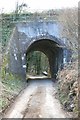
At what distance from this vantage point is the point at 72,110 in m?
12.1

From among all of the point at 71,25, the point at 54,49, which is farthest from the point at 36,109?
the point at 54,49

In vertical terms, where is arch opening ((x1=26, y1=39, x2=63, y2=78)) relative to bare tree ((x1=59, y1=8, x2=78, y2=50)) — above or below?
below

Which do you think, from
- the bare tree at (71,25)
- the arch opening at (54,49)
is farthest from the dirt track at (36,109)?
the arch opening at (54,49)

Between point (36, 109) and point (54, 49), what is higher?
point (54, 49)

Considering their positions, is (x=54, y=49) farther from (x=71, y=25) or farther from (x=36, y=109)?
(x=36, y=109)

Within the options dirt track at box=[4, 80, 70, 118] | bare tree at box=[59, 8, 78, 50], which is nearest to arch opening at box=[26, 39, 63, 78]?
bare tree at box=[59, 8, 78, 50]

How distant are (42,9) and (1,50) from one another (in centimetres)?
801

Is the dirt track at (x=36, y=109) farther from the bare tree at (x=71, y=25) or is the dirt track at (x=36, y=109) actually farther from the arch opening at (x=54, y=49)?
the arch opening at (x=54, y=49)

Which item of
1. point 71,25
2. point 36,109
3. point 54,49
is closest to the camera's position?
point 36,109

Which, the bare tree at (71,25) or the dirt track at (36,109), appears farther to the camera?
the bare tree at (71,25)

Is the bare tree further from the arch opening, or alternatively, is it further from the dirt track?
the arch opening

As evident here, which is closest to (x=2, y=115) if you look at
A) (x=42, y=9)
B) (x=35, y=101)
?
(x=35, y=101)

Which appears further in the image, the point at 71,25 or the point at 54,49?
the point at 54,49

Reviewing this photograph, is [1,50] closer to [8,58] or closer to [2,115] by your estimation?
[8,58]
